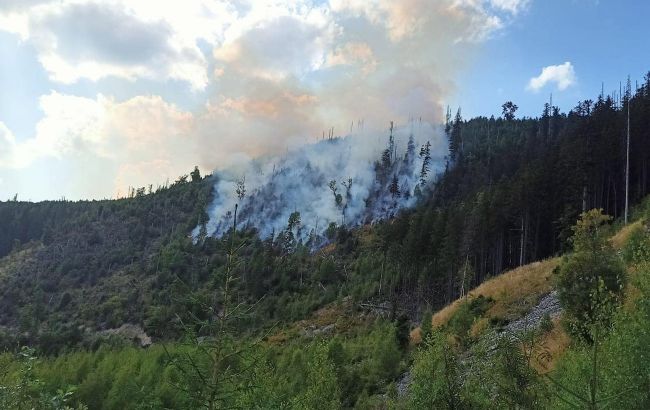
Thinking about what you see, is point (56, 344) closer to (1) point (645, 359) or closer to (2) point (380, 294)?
(2) point (380, 294)

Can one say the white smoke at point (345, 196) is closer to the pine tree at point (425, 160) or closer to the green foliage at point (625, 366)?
the pine tree at point (425, 160)

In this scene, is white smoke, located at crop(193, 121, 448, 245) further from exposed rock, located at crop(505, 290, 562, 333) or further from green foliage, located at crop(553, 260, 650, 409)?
green foliage, located at crop(553, 260, 650, 409)

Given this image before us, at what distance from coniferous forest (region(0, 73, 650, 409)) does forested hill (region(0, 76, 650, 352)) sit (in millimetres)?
443

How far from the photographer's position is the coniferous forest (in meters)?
11.9

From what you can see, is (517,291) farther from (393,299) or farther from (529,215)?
(393,299)

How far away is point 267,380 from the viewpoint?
26.8 m

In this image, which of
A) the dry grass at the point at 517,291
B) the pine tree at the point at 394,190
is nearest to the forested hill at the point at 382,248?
the dry grass at the point at 517,291

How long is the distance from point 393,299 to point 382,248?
100 ft

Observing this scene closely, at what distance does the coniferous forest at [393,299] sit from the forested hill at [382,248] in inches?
17.5

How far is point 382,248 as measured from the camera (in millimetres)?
109312

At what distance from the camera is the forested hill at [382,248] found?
66625 millimetres

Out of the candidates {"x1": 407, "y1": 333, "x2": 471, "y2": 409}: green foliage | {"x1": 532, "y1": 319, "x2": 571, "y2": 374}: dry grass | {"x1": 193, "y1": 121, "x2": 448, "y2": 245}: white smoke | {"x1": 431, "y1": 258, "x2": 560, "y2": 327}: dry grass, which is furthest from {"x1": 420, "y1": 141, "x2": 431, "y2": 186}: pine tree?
{"x1": 407, "y1": 333, "x2": 471, "y2": 409}: green foliage

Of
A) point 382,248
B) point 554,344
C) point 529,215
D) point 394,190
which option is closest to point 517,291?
point 554,344

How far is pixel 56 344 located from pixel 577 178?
9391 centimetres
